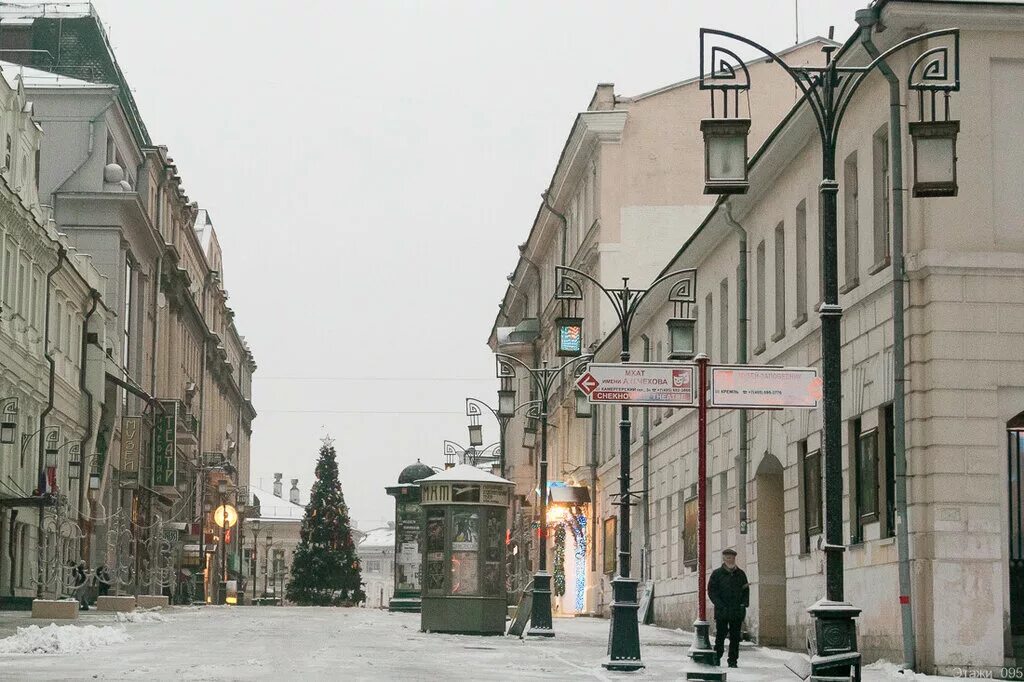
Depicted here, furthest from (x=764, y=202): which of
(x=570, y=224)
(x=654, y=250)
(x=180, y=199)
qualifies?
(x=180, y=199)

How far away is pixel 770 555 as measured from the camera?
105 ft

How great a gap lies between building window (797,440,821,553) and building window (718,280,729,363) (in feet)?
26.0

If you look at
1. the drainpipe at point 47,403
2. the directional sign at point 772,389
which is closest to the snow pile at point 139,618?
the drainpipe at point 47,403

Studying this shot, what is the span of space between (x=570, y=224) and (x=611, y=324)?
8124 mm

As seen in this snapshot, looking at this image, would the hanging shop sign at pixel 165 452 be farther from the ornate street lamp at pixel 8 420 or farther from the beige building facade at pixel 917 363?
the beige building facade at pixel 917 363

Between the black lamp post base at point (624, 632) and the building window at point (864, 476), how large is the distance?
3.86 metres

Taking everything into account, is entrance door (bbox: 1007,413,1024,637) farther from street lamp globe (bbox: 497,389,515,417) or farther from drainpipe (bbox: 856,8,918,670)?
street lamp globe (bbox: 497,389,515,417)

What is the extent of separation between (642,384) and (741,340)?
14261mm

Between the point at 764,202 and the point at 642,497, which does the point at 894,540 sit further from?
the point at 642,497

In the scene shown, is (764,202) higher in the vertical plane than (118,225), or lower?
lower

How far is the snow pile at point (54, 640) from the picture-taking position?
76.9ft

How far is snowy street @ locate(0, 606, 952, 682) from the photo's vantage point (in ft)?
64.7

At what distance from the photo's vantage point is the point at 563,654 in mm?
26328

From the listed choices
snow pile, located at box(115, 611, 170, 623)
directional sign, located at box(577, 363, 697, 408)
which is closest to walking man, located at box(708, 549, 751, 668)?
directional sign, located at box(577, 363, 697, 408)
